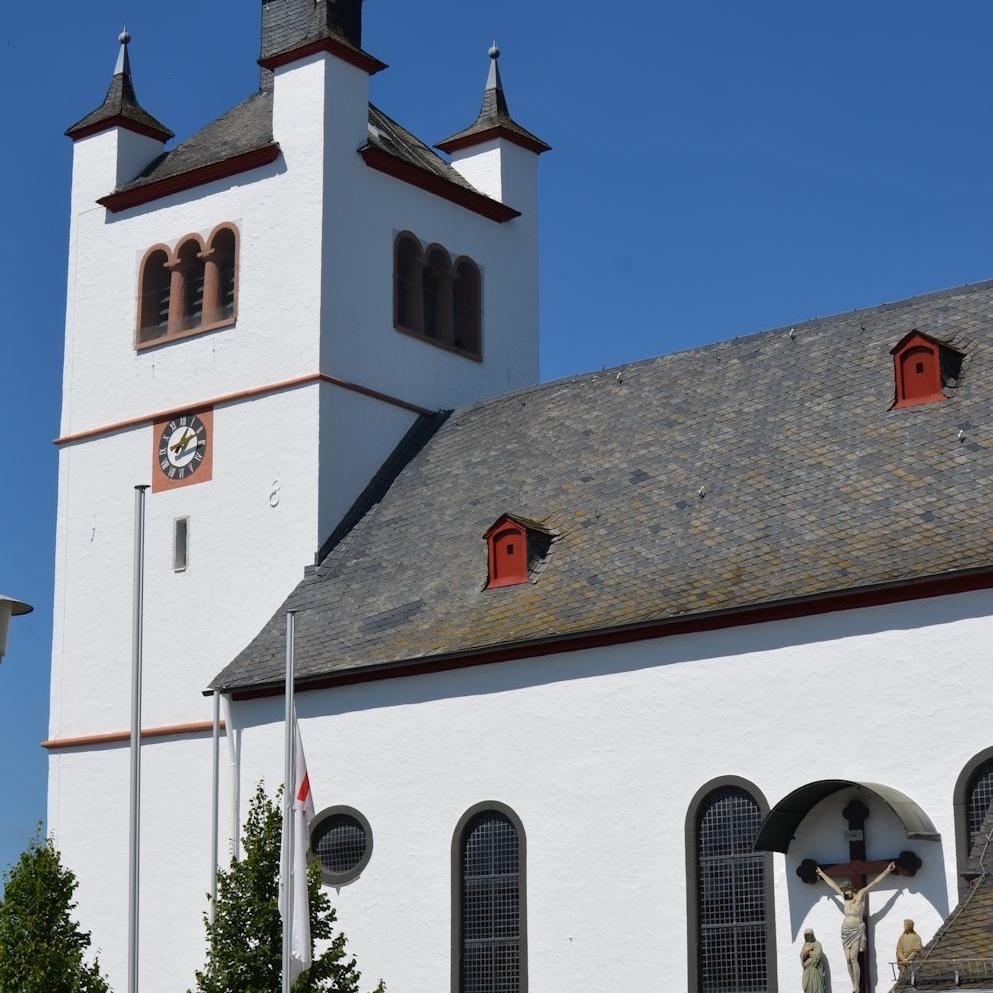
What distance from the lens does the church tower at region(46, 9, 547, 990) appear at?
31.8 metres

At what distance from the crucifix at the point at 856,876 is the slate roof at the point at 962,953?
11.8ft

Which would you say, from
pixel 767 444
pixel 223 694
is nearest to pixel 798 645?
pixel 767 444

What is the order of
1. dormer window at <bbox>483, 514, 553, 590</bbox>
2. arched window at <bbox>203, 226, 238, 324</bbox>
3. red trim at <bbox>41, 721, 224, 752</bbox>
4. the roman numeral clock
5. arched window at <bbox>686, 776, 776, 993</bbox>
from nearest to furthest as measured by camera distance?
arched window at <bbox>686, 776, 776, 993</bbox> → dormer window at <bbox>483, 514, 553, 590</bbox> → red trim at <bbox>41, 721, 224, 752</bbox> → the roman numeral clock → arched window at <bbox>203, 226, 238, 324</bbox>

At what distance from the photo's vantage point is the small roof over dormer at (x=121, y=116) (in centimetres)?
3619

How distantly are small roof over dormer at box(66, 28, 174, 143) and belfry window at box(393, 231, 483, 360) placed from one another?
17.2ft

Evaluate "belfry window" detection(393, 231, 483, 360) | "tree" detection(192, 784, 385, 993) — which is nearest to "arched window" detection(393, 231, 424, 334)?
"belfry window" detection(393, 231, 483, 360)

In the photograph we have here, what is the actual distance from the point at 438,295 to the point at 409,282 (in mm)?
753

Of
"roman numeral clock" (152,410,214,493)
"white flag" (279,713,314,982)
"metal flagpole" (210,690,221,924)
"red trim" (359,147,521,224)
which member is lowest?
"white flag" (279,713,314,982)

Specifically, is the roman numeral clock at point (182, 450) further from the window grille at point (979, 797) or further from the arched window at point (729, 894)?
the window grille at point (979, 797)

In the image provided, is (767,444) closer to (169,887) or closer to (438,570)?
(438,570)

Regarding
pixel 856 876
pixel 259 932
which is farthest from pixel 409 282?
pixel 856 876

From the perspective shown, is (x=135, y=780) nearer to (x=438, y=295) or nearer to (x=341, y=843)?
(x=341, y=843)

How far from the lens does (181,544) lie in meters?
33.0

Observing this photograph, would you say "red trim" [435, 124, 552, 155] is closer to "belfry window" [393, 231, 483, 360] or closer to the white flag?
"belfry window" [393, 231, 483, 360]
